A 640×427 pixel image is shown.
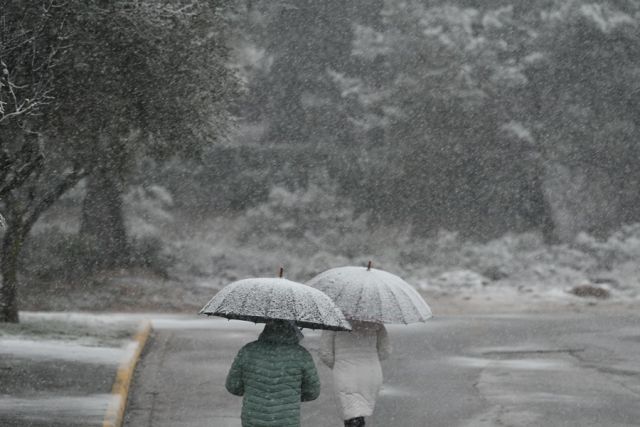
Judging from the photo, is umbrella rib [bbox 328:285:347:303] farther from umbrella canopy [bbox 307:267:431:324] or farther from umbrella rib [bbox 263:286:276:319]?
umbrella rib [bbox 263:286:276:319]

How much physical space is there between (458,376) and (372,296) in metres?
6.74

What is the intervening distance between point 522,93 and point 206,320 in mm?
15367

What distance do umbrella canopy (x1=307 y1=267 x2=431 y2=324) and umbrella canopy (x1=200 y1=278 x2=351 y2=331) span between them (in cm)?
62

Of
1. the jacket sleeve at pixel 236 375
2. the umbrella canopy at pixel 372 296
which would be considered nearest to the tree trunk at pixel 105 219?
the umbrella canopy at pixel 372 296

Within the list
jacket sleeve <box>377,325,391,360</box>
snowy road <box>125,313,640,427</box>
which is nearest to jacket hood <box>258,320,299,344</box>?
jacket sleeve <box>377,325,391,360</box>

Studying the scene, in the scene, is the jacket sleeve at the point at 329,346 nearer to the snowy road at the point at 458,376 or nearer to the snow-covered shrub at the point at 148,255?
the snowy road at the point at 458,376

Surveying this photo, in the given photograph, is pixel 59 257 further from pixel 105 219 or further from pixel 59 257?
pixel 105 219

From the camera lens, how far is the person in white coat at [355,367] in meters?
7.22

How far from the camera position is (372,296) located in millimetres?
6922

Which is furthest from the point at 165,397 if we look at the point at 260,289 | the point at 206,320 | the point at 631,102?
the point at 631,102

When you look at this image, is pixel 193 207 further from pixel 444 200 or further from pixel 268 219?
pixel 444 200

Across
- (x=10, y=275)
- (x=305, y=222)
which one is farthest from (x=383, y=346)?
(x=305, y=222)

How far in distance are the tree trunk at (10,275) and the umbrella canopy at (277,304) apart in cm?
1174

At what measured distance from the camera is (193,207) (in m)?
35.2
